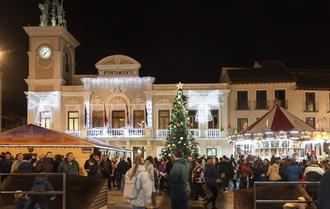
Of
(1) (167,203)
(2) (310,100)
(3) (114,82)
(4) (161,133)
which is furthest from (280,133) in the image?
(3) (114,82)

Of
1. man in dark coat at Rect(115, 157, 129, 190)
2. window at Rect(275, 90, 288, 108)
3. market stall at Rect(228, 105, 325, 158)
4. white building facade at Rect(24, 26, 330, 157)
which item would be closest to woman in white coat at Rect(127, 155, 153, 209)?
market stall at Rect(228, 105, 325, 158)

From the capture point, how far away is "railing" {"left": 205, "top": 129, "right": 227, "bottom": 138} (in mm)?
48875

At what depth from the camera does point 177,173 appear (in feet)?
46.0

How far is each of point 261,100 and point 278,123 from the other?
2227 centimetres

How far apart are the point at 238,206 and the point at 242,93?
121 ft

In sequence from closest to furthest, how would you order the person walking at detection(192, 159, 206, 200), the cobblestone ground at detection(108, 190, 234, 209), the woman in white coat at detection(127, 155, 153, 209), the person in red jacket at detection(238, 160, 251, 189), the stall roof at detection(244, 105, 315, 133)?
the woman in white coat at detection(127, 155, 153, 209), the cobblestone ground at detection(108, 190, 234, 209), the person walking at detection(192, 159, 206, 200), the person in red jacket at detection(238, 160, 251, 189), the stall roof at detection(244, 105, 315, 133)

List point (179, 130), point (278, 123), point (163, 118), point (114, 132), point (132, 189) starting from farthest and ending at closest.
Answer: point (163, 118)
point (114, 132)
point (179, 130)
point (278, 123)
point (132, 189)

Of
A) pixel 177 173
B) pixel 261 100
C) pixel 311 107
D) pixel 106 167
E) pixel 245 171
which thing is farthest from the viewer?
pixel 311 107

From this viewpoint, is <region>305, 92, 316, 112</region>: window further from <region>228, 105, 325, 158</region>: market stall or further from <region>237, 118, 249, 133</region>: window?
<region>228, 105, 325, 158</region>: market stall

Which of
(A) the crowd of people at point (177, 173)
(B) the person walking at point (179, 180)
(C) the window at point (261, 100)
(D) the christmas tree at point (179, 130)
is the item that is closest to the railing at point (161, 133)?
(C) the window at point (261, 100)

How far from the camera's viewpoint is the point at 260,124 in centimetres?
2822

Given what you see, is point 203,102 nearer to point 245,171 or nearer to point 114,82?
point 114,82

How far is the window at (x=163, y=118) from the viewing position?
4950cm

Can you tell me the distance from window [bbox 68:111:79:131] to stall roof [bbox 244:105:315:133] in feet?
78.4
